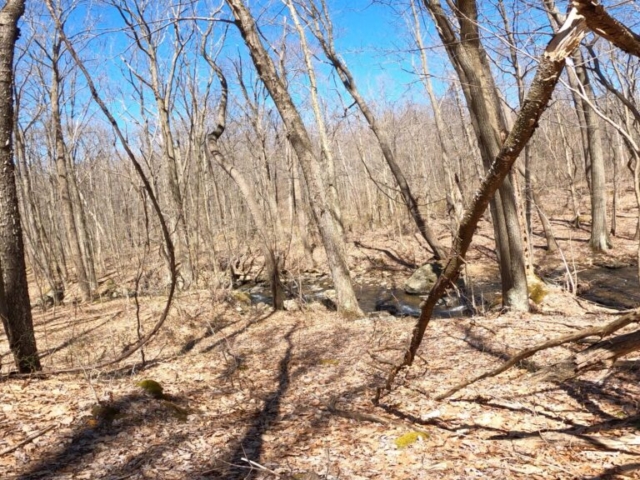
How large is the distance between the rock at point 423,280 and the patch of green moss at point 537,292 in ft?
18.6

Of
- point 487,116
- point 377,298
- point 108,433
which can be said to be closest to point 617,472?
point 108,433

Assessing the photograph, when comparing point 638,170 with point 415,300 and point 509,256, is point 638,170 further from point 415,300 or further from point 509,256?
point 415,300

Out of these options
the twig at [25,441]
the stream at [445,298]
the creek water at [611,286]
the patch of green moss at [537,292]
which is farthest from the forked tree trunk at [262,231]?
the creek water at [611,286]

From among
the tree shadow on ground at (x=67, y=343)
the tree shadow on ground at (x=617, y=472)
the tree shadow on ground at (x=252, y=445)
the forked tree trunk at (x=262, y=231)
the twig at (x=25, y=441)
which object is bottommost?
the tree shadow on ground at (x=617, y=472)

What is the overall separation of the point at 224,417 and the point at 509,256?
491 centimetres

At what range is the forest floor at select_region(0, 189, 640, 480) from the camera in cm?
304

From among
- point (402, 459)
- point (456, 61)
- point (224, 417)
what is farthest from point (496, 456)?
point (456, 61)

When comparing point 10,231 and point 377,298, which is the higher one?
point 10,231

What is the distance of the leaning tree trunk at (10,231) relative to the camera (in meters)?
4.50

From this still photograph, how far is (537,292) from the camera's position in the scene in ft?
24.9

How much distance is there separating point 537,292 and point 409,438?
5184 mm

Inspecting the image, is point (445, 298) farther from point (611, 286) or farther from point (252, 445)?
point (252, 445)

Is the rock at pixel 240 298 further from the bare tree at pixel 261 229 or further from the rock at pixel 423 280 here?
the rock at pixel 423 280

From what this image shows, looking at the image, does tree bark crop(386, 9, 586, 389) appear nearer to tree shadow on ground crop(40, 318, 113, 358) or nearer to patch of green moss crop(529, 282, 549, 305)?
patch of green moss crop(529, 282, 549, 305)
